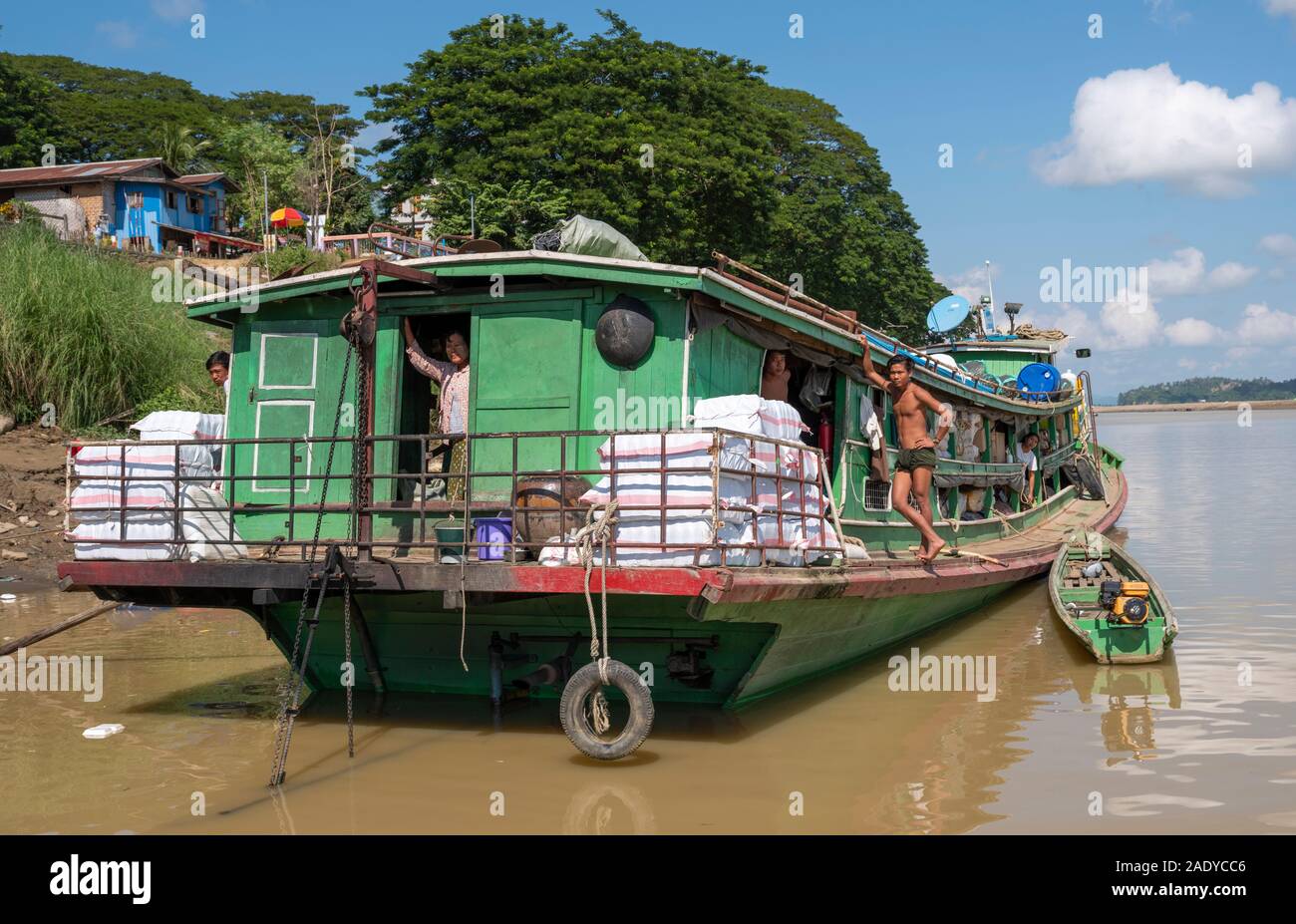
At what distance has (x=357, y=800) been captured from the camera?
6305mm

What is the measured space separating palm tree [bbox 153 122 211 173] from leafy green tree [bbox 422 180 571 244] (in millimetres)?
26483

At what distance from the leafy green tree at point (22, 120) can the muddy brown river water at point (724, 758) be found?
40235 millimetres

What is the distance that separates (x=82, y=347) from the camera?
56.7 ft

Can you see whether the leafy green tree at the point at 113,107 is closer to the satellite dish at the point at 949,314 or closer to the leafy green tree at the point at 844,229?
the leafy green tree at the point at 844,229

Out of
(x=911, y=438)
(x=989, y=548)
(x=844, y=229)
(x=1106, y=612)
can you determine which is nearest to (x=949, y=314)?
(x=989, y=548)

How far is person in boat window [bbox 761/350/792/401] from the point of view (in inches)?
362

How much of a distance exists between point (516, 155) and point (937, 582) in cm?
1913

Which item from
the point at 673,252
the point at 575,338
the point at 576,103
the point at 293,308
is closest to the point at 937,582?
the point at 575,338

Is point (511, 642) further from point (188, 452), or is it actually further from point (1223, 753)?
point (1223, 753)

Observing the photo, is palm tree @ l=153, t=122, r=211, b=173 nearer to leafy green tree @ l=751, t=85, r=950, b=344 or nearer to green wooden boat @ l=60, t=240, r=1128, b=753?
leafy green tree @ l=751, t=85, r=950, b=344

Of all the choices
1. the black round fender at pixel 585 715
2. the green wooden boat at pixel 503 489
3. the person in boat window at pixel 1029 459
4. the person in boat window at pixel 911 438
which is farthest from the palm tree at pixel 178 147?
the black round fender at pixel 585 715

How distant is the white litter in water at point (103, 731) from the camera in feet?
25.5

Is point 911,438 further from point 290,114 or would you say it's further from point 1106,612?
point 290,114

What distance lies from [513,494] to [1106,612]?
20.8 feet
